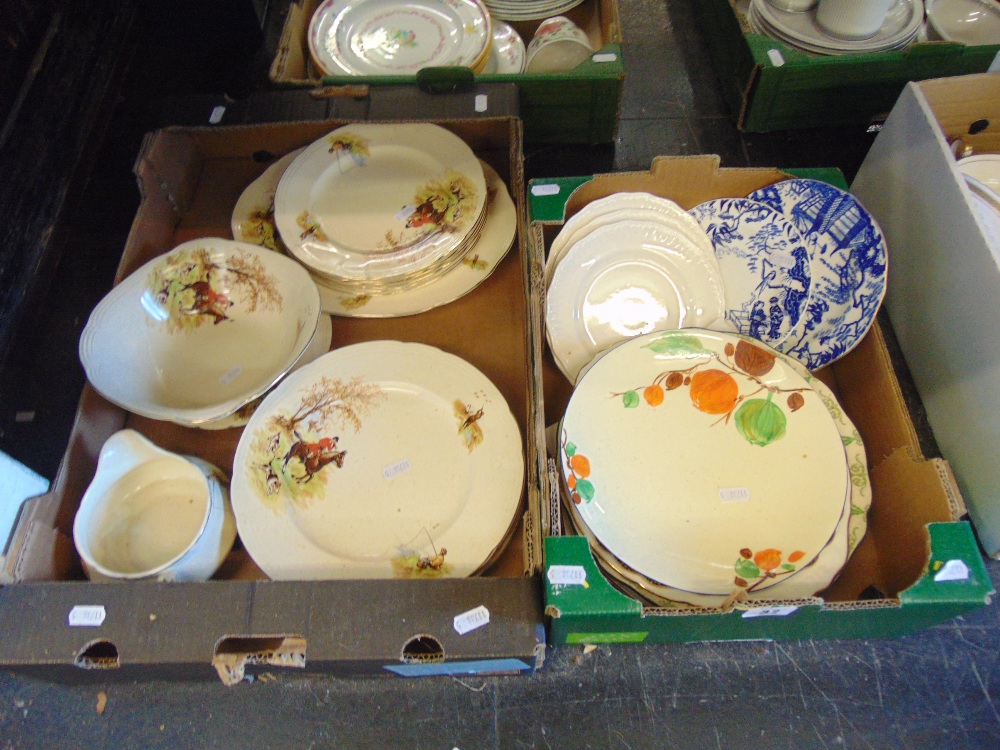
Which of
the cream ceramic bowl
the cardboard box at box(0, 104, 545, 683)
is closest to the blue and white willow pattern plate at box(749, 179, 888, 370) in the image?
the cardboard box at box(0, 104, 545, 683)

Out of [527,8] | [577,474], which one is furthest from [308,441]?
[527,8]

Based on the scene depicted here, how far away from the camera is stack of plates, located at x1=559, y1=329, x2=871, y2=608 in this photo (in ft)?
2.25

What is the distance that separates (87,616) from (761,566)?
666 millimetres

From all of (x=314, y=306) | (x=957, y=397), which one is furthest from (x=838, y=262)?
(x=314, y=306)

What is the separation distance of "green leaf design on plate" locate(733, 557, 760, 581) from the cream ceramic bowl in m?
0.53

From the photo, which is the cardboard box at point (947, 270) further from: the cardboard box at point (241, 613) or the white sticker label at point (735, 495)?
the cardboard box at point (241, 613)

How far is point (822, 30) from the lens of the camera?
110 cm

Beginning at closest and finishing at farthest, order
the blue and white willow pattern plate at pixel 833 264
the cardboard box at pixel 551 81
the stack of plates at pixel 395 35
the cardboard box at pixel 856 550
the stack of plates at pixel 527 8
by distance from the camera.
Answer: the cardboard box at pixel 856 550, the blue and white willow pattern plate at pixel 833 264, the cardboard box at pixel 551 81, the stack of plates at pixel 395 35, the stack of plates at pixel 527 8

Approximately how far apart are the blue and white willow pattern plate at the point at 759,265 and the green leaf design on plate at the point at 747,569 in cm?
29

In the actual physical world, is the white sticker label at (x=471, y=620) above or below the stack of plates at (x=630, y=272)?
below

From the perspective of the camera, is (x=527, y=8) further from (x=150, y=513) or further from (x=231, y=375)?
(x=150, y=513)

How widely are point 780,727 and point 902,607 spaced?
0.68 feet

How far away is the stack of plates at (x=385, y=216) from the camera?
886mm

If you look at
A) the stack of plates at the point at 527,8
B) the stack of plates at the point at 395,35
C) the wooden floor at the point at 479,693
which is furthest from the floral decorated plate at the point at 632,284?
the stack of plates at the point at 527,8
